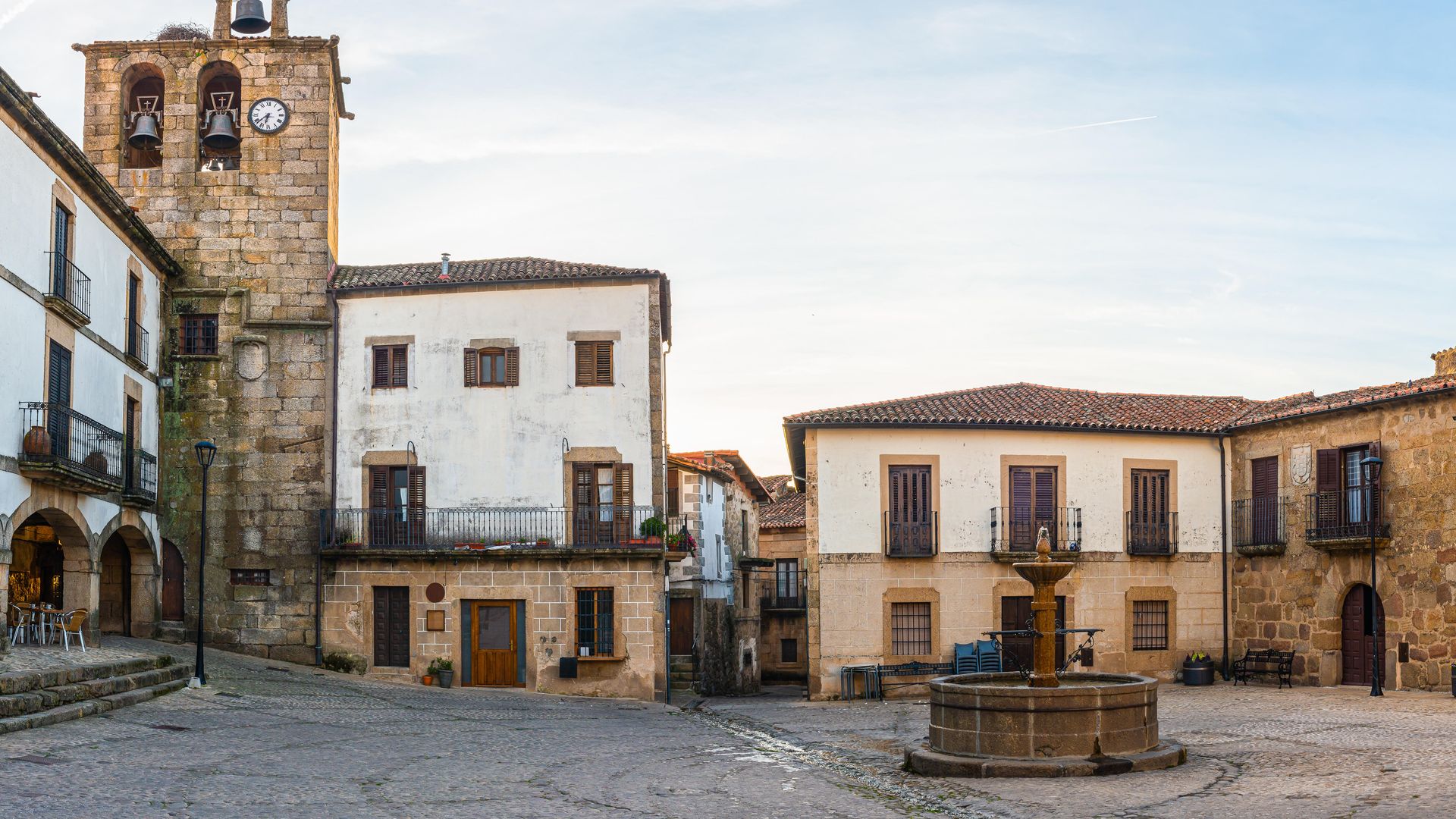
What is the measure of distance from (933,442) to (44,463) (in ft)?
49.2

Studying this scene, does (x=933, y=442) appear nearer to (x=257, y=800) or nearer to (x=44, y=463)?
(x=44, y=463)

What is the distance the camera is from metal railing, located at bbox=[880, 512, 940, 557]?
26469 mm

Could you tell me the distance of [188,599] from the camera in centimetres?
2619

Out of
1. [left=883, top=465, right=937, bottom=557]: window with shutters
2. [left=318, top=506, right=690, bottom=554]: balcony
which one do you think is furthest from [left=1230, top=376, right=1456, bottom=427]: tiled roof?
[left=318, top=506, right=690, bottom=554]: balcony

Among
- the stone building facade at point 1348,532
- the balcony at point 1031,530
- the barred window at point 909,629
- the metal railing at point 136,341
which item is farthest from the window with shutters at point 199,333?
the stone building facade at point 1348,532

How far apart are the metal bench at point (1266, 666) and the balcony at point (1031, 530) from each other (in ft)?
11.9

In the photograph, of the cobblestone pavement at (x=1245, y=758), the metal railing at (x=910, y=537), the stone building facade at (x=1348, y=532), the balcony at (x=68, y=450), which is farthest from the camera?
the metal railing at (x=910, y=537)

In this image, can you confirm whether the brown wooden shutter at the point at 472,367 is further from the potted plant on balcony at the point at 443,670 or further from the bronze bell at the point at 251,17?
the bronze bell at the point at 251,17

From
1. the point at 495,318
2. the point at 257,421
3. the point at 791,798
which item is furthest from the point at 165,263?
the point at 791,798

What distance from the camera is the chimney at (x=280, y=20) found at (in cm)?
2785

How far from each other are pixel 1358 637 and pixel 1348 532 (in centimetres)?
188

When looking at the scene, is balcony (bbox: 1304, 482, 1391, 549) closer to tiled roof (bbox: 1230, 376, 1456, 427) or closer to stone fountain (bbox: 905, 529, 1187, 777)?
tiled roof (bbox: 1230, 376, 1456, 427)

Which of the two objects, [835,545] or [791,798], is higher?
[835,545]

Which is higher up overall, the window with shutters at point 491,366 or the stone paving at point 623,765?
the window with shutters at point 491,366
